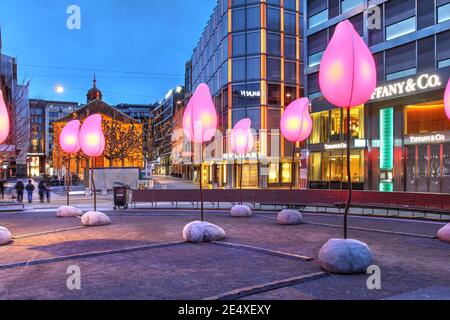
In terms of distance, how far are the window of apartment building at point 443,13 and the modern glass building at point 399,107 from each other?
0.05m

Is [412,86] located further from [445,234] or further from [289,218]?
[445,234]

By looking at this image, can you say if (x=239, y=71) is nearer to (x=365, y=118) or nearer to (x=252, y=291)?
(x=365, y=118)

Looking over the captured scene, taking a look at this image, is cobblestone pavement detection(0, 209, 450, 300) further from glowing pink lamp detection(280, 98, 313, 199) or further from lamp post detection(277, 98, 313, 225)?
glowing pink lamp detection(280, 98, 313, 199)

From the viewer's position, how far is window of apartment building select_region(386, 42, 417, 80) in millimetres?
25562

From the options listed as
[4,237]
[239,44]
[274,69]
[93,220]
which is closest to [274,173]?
[274,69]

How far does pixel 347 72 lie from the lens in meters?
8.15

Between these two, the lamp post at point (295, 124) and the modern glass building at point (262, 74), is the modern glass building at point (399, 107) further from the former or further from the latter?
the modern glass building at point (262, 74)

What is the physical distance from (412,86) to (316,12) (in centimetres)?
1214

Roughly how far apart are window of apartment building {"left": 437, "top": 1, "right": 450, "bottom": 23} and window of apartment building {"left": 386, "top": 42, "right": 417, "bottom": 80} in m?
1.97

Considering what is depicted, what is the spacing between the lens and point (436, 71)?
74.3 ft

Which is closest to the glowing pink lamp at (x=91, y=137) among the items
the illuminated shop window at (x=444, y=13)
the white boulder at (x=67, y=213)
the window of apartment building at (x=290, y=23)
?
the white boulder at (x=67, y=213)

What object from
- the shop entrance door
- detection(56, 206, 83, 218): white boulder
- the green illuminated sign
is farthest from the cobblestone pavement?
the green illuminated sign
